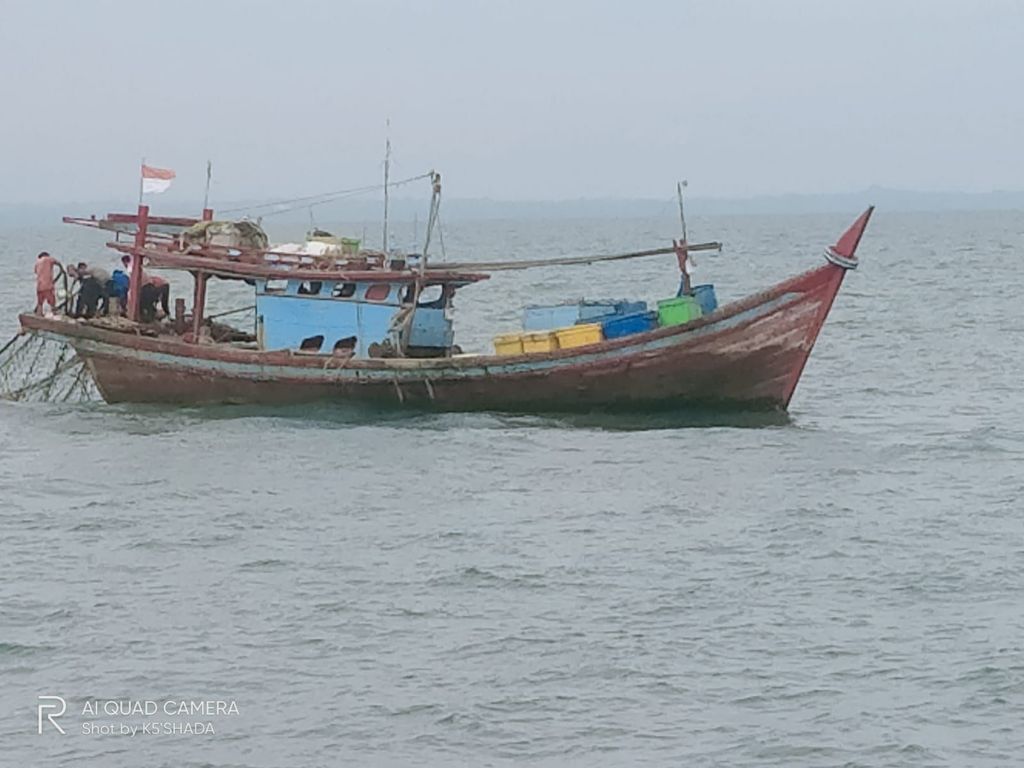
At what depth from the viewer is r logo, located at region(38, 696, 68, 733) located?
43.3 feet

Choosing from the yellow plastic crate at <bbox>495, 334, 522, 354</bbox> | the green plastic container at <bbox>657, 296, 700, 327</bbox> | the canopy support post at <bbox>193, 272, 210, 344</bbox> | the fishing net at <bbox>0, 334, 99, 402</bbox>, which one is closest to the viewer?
the green plastic container at <bbox>657, 296, 700, 327</bbox>

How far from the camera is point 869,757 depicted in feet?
41.0

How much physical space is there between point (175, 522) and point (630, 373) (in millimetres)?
8259

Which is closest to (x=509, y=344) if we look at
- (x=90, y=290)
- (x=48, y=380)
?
(x=90, y=290)

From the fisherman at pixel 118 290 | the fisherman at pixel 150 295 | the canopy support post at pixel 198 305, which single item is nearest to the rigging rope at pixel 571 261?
the canopy support post at pixel 198 305

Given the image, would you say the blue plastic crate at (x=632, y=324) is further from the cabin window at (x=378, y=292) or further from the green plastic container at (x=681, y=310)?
the cabin window at (x=378, y=292)

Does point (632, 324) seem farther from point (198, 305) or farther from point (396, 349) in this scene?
point (198, 305)

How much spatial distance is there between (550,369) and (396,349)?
2.48 metres

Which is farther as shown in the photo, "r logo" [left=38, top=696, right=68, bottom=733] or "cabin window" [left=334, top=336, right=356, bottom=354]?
"cabin window" [left=334, top=336, right=356, bottom=354]

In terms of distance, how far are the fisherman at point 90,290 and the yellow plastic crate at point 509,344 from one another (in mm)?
6745

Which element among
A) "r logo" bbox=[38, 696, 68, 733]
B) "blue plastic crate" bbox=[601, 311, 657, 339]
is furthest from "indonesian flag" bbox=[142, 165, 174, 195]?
"r logo" bbox=[38, 696, 68, 733]

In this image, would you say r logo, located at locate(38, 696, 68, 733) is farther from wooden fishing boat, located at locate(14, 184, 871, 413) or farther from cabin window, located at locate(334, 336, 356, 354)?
cabin window, located at locate(334, 336, 356, 354)

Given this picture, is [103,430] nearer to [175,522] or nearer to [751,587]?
[175,522]

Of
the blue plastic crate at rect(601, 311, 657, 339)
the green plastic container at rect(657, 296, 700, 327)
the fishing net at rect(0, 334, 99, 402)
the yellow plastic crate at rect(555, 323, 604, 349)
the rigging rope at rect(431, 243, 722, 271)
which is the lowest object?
the fishing net at rect(0, 334, 99, 402)
